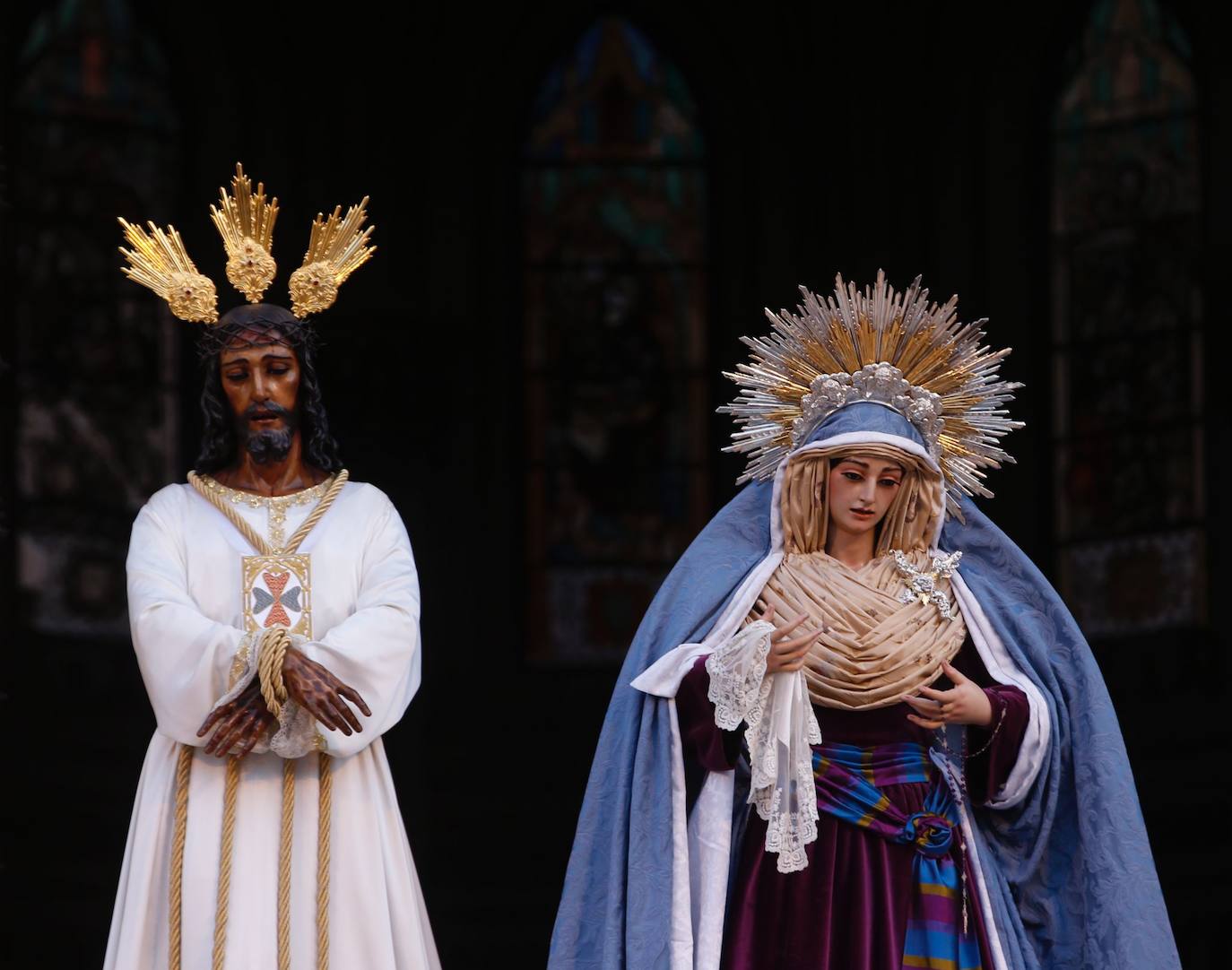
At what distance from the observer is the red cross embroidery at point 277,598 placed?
7879 mm

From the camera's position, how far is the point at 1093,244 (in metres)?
11.7

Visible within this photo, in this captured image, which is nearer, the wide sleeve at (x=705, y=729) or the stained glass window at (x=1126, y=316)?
the wide sleeve at (x=705, y=729)

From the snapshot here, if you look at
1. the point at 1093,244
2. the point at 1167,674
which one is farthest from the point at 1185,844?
the point at 1093,244

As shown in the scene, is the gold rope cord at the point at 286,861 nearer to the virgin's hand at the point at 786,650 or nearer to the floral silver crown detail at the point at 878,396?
the virgin's hand at the point at 786,650

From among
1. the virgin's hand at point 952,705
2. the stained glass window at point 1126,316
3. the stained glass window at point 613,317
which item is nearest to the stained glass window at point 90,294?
the stained glass window at point 613,317

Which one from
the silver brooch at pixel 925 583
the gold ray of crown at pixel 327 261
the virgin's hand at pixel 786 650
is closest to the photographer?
the virgin's hand at pixel 786 650

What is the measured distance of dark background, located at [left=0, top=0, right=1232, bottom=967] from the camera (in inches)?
441

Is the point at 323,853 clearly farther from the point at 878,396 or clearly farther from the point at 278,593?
the point at 878,396

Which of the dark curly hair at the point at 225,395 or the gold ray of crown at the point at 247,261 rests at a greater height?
the gold ray of crown at the point at 247,261

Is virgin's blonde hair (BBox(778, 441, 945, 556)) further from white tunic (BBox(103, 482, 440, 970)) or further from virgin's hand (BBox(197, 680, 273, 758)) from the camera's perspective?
virgin's hand (BBox(197, 680, 273, 758))

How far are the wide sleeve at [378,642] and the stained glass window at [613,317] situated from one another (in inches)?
152

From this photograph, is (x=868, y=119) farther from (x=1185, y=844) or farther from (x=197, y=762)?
(x=197, y=762)

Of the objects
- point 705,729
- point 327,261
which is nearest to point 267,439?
point 327,261

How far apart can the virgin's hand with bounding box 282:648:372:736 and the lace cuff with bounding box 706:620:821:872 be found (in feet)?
2.66
